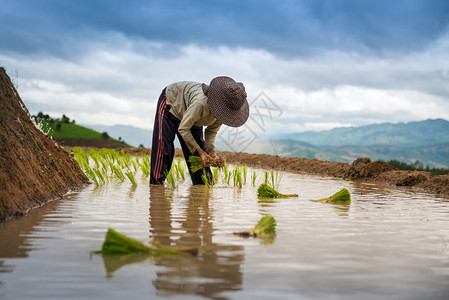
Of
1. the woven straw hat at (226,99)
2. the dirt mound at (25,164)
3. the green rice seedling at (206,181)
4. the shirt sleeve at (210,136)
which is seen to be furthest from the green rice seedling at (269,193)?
the dirt mound at (25,164)

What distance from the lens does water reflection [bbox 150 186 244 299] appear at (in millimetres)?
1770

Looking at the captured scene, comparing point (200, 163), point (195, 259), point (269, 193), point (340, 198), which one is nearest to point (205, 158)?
point (200, 163)

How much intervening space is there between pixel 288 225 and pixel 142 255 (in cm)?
123

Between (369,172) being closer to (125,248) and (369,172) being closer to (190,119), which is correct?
(190,119)

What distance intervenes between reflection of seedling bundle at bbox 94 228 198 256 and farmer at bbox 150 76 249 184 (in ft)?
9.14

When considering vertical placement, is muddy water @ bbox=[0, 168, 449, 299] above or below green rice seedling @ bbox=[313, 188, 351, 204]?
below

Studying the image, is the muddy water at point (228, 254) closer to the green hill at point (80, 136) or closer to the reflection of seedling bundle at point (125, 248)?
the reflection of seedling bundle at point (125, 248)

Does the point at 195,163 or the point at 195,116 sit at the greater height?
the point at 195,116

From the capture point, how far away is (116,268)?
1957mm

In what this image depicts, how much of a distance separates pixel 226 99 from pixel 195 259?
290 cm

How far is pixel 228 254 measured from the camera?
223 centimetres

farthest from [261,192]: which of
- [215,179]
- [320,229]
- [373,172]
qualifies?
[373,172]

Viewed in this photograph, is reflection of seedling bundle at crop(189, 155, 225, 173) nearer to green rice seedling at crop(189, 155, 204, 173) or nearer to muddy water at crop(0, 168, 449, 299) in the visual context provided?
green rice seedling at crop(189, 155, 204, 173)

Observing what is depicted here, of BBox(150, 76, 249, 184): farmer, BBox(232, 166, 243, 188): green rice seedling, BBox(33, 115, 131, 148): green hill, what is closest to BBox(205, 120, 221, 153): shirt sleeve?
BBox(150, 76, 249, 184): farmer
